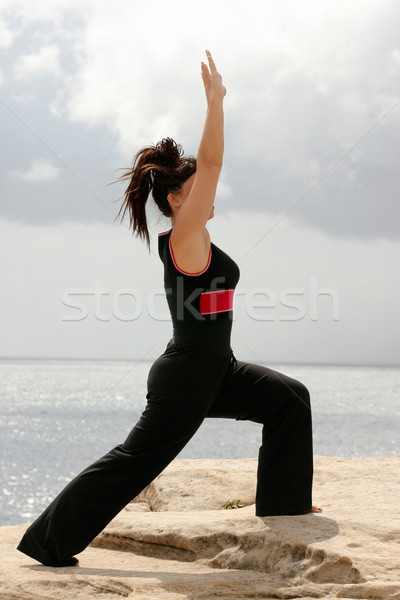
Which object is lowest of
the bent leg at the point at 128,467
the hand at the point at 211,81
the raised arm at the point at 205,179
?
the bent leg at the point at 128,467

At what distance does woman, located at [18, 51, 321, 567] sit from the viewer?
3062 millimetres

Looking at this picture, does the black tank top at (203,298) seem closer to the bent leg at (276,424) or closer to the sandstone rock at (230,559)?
the bent leg at (276,424)

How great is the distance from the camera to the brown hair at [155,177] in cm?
323

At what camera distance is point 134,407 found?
152 ft

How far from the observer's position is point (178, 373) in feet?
10.3

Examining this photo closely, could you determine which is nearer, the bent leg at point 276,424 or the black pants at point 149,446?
the black pants at point 149,446

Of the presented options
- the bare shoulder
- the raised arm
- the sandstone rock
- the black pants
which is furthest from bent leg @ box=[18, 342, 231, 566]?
the raised arm

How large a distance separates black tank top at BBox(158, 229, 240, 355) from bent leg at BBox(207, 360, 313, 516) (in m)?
0.22

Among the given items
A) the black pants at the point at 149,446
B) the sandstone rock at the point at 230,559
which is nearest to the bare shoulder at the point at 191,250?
the black pants at the point at 149,446

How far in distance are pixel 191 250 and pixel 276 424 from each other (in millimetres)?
1026

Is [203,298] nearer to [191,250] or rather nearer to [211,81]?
[191,250]

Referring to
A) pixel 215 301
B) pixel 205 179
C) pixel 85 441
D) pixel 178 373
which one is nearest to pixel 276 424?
pixel 178 373

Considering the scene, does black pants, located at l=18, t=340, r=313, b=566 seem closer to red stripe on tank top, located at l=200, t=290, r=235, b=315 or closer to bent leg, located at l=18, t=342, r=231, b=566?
bent leg, located at l=18, t=342, r=231, b=566

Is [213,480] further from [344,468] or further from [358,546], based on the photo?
[358,546]
